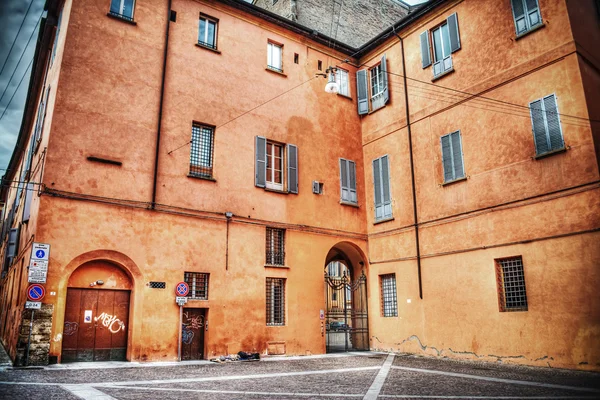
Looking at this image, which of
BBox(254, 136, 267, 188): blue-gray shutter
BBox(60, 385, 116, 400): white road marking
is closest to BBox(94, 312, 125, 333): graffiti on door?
BBox(60, 385, 116, 400): white road marking

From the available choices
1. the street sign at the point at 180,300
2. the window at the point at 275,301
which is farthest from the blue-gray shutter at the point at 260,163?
the street sign at the point at 180,300

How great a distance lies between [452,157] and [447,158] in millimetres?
227

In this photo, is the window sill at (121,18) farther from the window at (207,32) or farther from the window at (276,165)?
the window at (276,165)

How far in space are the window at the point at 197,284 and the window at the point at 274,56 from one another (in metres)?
8.94

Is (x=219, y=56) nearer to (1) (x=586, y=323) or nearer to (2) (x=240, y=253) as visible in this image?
(2) (x=240, y=253)

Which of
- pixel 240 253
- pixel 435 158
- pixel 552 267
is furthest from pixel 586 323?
pixel 240 253

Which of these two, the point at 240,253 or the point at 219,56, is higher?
the point at 219,56

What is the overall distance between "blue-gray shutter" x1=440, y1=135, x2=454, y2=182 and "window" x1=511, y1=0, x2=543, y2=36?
4.06m

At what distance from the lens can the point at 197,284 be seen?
1504 cm

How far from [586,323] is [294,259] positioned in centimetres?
940

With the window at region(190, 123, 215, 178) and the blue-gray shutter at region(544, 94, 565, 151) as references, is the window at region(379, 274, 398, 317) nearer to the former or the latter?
the blue-gray shutter at region(544, 94, 565, 151)

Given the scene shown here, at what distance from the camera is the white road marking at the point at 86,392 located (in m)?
7.65

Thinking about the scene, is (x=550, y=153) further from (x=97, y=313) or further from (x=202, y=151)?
(x=97, y=313)

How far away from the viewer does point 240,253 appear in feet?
52.3
